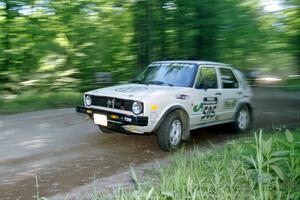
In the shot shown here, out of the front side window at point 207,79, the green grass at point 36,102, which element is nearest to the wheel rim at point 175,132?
the front side window at point 207,79

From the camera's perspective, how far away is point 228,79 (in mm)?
9414

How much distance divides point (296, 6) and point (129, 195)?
5.04 metres

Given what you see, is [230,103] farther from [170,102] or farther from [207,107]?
[170,102]

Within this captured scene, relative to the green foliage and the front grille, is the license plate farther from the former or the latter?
the green foliage

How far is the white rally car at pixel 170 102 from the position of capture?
23.7 feet

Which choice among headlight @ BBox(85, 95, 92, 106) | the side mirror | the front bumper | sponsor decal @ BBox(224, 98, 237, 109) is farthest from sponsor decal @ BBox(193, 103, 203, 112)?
headlight @ BBox(85, 95, 92, 106)

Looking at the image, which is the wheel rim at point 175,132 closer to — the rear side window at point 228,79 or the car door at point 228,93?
the car door at point 228,93

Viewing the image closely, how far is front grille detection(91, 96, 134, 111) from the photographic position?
7217 millimetres

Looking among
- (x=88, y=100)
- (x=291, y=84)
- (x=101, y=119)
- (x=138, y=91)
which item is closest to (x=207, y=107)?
(x=138, y=91)

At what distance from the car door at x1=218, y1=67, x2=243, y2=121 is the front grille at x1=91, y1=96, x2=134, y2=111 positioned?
256 cm

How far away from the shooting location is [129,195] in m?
3.37

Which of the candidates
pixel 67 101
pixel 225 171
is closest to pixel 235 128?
pixel 225 171

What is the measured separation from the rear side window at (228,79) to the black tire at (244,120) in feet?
1.94

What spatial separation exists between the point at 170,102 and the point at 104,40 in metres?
9.86
